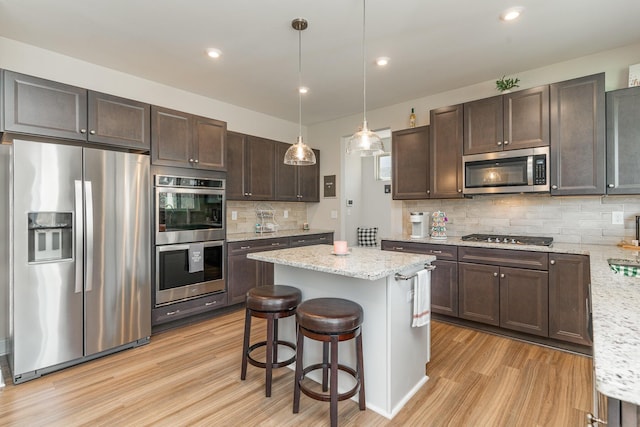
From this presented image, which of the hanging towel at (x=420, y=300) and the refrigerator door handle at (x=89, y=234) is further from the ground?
the refrigerator door handle at (x=89, y=234)

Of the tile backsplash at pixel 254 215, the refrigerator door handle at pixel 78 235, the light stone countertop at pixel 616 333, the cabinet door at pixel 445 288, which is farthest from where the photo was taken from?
the tile backsplash at pixel 254 215

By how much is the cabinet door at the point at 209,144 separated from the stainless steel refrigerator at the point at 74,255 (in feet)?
2.31

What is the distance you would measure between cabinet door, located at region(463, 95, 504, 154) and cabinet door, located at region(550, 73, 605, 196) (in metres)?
0.44

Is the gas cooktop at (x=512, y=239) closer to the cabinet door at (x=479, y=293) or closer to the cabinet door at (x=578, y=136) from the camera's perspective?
the cabinet door at (x=479, y=293)

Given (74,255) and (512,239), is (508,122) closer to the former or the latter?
(512,239)

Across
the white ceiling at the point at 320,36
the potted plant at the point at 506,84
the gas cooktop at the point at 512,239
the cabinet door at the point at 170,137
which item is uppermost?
the white ceiling at the point at 320,36

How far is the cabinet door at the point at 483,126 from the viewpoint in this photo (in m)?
3.22

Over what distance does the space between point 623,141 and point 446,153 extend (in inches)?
57.4

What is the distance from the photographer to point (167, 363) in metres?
2.59

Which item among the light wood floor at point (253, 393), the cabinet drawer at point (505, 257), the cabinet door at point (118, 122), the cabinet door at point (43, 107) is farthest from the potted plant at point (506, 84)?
the cabinet door at point (43, 107)

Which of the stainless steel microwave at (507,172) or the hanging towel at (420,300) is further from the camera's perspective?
the stainless steel microwave at (507,172)

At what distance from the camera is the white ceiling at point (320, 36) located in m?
2.29

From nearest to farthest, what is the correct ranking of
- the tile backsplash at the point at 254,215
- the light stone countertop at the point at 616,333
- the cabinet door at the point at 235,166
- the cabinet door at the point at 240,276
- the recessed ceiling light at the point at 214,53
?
the light stone countertop at the point at 616,333
the recessed ceiling light at the point at 214,53
the cabinet door at the point at 240,276
the cabinet door at the point at 235,166
the tile backsplash at the point at 254,215

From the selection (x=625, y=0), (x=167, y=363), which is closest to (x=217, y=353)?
(x=167, y=363)
